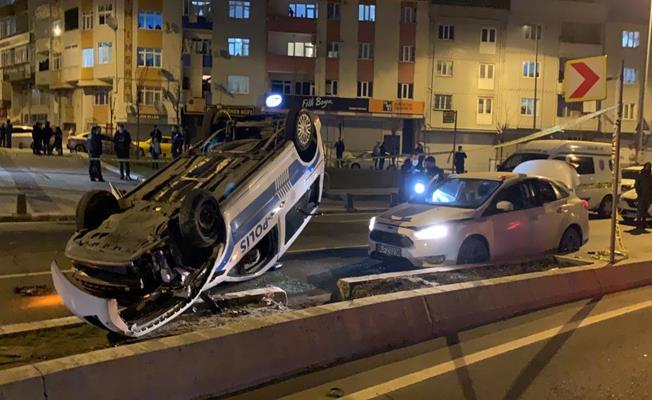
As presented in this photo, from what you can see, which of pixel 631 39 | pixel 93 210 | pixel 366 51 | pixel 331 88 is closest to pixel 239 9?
pixel 331 88

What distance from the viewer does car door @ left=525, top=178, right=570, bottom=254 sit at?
421 inches

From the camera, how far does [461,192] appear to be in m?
10.7

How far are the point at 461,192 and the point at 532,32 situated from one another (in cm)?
4827

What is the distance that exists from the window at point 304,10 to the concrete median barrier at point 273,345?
4650 cm

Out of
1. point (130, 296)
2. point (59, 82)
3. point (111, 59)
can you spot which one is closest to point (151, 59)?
point (111, 59)

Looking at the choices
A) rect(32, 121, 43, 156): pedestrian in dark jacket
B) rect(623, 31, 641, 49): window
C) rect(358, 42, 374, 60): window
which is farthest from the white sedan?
rect(623, 31, 641, 49): window

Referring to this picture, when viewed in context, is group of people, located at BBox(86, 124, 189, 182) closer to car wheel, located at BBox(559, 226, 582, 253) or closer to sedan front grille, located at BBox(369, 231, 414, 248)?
sedan front grille, located at BBox(369, 231, 414, 248)

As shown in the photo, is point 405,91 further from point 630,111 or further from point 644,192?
Result: point 644,192

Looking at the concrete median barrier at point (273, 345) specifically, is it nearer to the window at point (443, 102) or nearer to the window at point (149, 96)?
the window at point (149, 96)

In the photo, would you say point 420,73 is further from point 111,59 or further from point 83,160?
point 83,160

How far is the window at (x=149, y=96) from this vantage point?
161 feet

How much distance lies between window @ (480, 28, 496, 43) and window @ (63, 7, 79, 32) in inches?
1289

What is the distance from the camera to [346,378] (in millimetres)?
5176

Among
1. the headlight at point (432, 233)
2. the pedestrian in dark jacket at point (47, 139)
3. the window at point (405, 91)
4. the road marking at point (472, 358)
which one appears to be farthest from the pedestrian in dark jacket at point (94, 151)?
the window at point (405, 91)
